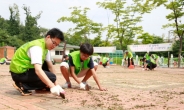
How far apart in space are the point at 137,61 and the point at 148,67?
9118mm

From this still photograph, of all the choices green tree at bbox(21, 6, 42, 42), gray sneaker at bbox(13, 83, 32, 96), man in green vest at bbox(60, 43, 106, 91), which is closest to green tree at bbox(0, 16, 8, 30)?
green tree at bbox(21, 6, 42, 42)

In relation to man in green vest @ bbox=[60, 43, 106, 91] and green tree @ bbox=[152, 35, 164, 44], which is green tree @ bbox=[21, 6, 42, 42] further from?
man in green vest @ bbox=[60, 43, 106, 91]

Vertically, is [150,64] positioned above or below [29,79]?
below

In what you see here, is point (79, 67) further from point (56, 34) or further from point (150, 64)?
point (150, 64)

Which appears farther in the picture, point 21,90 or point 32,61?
point 21,90

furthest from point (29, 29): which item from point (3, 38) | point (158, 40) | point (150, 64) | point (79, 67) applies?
point (79, 67)

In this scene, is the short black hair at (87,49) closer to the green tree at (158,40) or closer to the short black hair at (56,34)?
the short black hair at (56,34)

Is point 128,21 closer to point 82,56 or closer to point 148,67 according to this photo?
point 148,67

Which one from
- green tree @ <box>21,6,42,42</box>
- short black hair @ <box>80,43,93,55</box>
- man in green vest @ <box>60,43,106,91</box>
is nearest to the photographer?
short black hair @ <box>80,43,93,55</box>

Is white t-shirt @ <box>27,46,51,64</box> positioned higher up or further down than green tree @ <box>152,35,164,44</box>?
further down

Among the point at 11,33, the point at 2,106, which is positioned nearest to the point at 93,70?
the point at 2,106

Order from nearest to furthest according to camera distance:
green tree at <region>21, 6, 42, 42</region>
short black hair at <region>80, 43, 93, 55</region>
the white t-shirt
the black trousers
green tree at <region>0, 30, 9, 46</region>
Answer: the white t-shirt
the black trousers
short black hair at <region>80, 43, 93, 55</region>
green tree at <region>0, 30, 9, 46</region>
green tree at <region>21, 6, 42, 42</region>

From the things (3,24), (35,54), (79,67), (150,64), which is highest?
(3,24)

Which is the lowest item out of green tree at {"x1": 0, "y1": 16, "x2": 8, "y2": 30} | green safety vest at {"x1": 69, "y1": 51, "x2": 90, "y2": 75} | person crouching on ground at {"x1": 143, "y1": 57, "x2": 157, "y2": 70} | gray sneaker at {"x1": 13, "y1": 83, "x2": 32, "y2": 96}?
person crouching on ground at {"x1": 143, "y1": 57, "x2": 157, "y2": 70}
